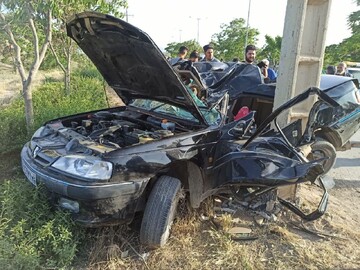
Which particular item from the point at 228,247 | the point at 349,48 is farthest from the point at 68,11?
the point at 349,48

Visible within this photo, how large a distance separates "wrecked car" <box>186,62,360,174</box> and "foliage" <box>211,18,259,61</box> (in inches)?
953

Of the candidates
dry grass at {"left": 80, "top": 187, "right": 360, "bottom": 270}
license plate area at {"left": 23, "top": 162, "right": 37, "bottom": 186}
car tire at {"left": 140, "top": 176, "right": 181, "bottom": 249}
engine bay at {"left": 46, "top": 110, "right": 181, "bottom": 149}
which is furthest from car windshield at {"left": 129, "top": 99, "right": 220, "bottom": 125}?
license plate area at {"left": 23, "top": 162, "right": 37, "bottom": 186}

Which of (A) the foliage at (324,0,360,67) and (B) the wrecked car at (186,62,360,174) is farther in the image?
(A) the foliage at (324,0,360,67)

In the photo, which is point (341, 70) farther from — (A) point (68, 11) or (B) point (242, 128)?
(A) point (68, 11)

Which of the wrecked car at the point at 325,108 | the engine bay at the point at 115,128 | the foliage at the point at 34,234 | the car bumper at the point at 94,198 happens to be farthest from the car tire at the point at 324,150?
the foliage at the point at 34,234

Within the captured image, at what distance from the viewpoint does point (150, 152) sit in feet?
8.70

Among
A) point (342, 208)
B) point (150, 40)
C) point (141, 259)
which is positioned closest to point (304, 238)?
point (342, 208)

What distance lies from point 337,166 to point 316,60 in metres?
2.80

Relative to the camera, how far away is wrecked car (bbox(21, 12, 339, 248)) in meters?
2.51

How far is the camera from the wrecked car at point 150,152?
251 cm

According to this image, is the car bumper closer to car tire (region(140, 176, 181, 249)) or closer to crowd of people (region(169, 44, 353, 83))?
car tire (region(140, 176, 181, 249))

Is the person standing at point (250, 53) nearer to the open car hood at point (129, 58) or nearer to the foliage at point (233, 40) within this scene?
the open car hood at point (129, 58)

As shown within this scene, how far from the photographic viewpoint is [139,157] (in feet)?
8.50

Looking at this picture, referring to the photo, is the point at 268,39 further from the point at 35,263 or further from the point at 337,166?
the point at 35,263
